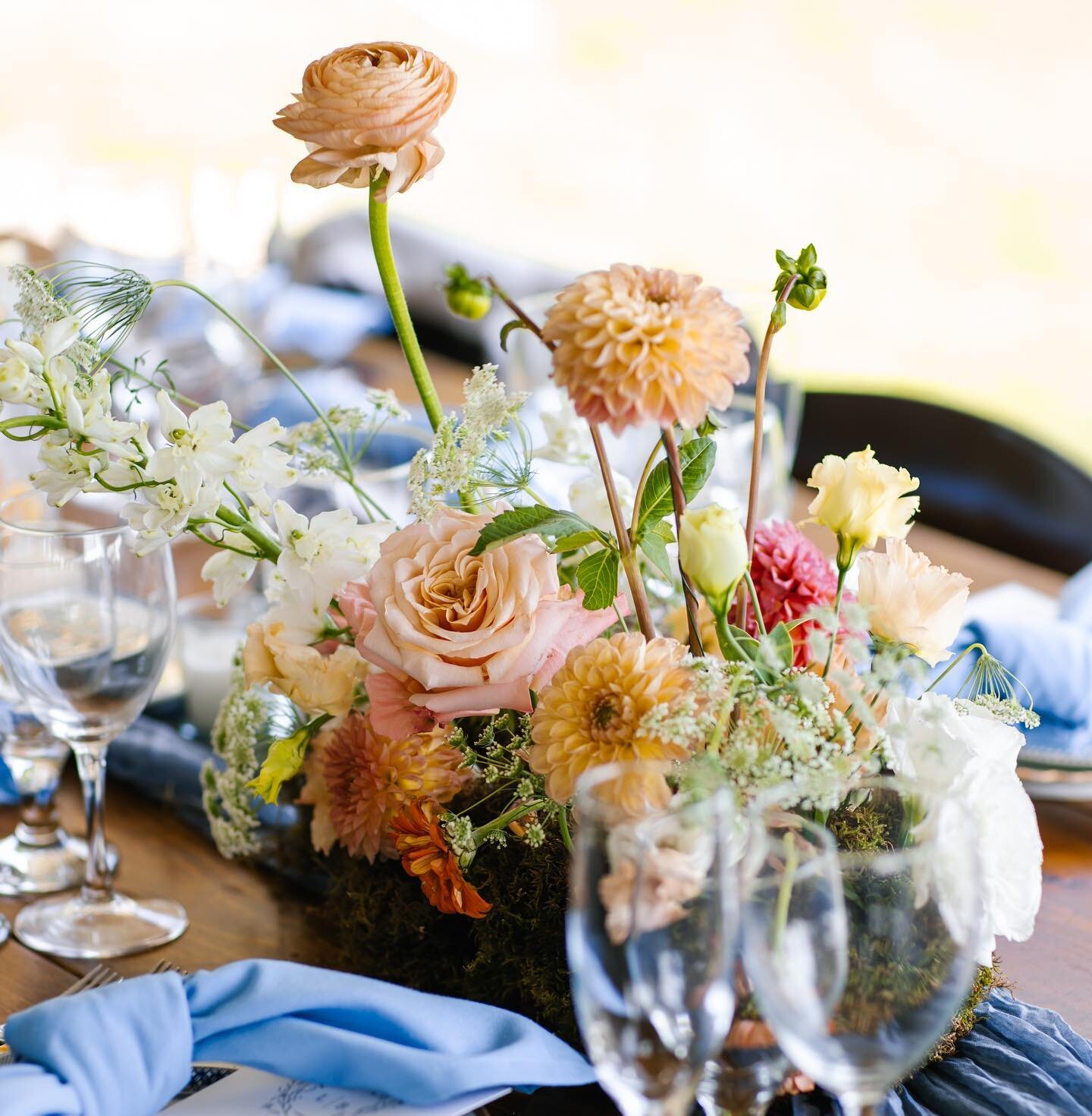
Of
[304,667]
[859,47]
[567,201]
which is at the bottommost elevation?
[567,201]

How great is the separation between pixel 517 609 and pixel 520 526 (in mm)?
40

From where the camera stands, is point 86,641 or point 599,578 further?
point 86,641

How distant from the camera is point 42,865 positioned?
0.91 metres

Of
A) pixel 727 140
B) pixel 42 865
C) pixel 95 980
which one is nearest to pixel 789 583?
pixel 95 980

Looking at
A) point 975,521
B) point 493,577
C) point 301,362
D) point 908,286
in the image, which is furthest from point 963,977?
point 908,286

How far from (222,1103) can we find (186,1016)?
46 mm

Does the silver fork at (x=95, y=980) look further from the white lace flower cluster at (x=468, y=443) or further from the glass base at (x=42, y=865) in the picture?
the white lace flower cluster at (x=468, y=443)

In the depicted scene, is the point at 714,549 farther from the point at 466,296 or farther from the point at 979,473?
the point at 979,473

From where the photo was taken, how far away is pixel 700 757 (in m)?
0.61

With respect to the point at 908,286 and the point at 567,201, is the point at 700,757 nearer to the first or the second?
the point at 908,286

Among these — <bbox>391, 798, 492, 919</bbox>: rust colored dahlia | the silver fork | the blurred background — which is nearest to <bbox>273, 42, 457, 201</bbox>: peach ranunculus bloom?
<bbox>391, 798, 492, 919</bbox>: rust colored dahlia

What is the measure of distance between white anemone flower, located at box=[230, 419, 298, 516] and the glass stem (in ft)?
0.77

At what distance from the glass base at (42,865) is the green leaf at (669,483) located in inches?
18.0

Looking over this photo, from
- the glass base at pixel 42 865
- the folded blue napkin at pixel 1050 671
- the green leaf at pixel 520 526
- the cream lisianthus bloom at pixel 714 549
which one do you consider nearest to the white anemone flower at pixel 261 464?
the green leaf at pixel 520 526
